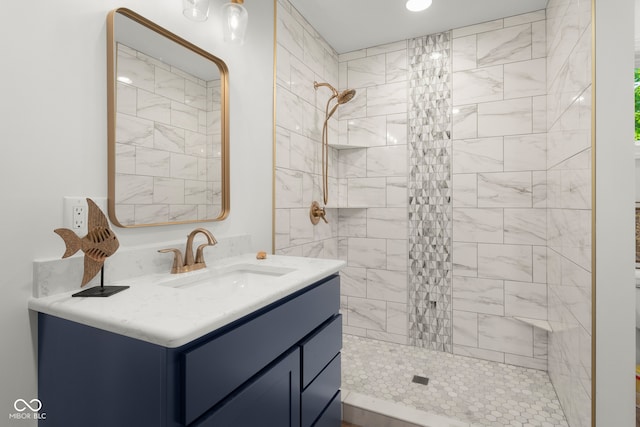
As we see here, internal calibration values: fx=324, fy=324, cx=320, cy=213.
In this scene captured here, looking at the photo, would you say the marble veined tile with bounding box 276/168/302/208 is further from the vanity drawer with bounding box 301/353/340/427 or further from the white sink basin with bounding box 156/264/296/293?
the vanity drawer with bounding box 301/353/340/427

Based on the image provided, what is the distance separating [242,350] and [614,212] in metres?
1.46

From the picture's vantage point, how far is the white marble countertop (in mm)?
707

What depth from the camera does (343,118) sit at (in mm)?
2777

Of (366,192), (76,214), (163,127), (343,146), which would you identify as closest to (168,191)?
(163,127)

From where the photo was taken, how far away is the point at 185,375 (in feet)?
2.31

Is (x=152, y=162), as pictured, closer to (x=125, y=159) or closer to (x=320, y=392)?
(x=125, y=159)

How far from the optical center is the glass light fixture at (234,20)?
1.33m

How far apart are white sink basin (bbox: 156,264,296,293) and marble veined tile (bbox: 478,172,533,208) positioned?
1.64 metres

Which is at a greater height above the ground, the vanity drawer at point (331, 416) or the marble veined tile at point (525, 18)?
the marble veined tile at point (525, 18)

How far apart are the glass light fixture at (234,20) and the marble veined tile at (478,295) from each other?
2098mm

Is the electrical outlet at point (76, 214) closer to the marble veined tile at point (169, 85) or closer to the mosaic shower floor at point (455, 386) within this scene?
the marble veined tile at point (169, 85)

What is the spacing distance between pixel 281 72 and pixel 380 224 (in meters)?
1.35

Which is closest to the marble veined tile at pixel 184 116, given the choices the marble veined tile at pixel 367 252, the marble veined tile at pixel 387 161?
the marble veined tile at pixel 387 161

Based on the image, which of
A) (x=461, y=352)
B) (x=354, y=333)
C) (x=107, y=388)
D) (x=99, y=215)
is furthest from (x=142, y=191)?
(x=461, y=352)
